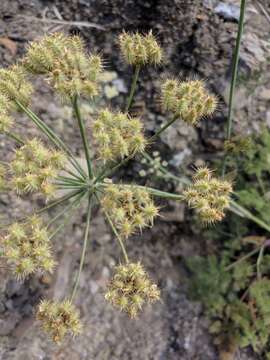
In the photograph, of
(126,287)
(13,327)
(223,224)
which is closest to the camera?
(126,287)

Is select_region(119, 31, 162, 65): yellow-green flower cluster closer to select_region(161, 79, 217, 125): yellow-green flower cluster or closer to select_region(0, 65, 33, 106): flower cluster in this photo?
select_region(161, 79, 217, 125): yellow-green flower cluster

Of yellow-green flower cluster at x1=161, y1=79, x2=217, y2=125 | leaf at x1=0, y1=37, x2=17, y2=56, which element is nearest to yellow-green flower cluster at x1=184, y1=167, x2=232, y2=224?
yellow-green flower cluster at x1=161, y1=79, x2=217, y2=125

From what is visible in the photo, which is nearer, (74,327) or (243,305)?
(74,327)

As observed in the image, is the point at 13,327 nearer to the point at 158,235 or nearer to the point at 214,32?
the point at 158,235

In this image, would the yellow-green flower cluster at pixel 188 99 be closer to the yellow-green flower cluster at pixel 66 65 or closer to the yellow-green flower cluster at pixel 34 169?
the yellow-green flower cluster at pixel 66 65

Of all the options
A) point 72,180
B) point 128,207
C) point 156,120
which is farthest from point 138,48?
point 156,120

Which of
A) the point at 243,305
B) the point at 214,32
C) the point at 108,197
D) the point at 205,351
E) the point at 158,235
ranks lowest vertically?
the point at 205,351

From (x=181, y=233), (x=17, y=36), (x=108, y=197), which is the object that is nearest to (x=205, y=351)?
(x=181, y=233)
